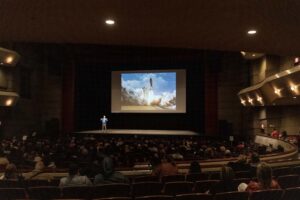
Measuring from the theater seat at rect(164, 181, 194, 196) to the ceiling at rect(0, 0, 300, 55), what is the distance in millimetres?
3084

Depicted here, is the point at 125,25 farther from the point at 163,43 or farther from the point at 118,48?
the point at 118,48

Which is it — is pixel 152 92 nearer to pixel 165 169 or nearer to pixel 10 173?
pixel 165 169

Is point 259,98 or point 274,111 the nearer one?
point 259,98

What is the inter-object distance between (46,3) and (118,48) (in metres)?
18.3

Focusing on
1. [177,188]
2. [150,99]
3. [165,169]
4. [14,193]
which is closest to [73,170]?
[14,193]

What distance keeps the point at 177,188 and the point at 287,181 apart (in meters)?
1.91

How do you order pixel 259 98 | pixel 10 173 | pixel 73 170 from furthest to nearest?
pixel 259 98
pixel 10 173
pixel 73 170

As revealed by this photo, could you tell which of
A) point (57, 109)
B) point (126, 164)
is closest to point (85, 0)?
point (126, 164)

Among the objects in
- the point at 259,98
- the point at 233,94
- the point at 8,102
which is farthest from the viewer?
the point at 233,94

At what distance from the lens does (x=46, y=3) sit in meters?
5.93

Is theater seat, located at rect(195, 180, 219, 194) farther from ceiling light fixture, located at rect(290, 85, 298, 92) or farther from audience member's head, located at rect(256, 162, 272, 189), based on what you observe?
ceiling light fixture, located at rect(290, 85, 298, 92)

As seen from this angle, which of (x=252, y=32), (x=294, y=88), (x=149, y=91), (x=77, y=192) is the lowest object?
(x=77, y=192)

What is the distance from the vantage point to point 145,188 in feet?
18.2

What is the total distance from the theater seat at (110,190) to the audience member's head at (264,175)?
2090mm
